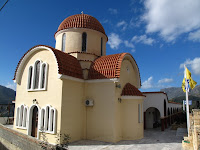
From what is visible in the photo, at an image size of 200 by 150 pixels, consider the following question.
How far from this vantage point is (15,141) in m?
10.3

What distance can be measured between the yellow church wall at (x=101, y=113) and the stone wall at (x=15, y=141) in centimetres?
393

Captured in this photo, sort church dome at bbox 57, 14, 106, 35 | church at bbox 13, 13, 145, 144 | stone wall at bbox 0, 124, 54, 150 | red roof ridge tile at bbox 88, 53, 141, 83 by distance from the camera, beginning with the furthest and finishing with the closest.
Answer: church dome at bbox 57, 14, 106, 35
red roof ridge tile at bbox 88, 53, 141, 83
church at bbox 13, 13, 145, 144
stone wall at bbox 0, 124, 54, 150

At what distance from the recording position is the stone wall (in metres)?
8.41

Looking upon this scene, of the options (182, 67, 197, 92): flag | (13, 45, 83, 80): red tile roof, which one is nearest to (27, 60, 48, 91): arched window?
(13, 45, 83, 80): red tile roof

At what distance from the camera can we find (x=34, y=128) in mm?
11328

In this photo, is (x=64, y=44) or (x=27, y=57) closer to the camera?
(x=27, y=57)

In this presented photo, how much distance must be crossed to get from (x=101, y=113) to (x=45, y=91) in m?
3.99

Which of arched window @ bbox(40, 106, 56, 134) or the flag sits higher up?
the flag

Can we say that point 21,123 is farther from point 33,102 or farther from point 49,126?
point 49,126

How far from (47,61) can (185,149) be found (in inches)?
374

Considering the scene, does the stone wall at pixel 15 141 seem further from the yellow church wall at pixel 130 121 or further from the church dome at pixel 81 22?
the church dome at pixel 81 22

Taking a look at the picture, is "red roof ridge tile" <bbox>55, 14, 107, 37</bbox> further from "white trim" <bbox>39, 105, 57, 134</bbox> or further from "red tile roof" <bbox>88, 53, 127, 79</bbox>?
"white trim" <bbox>39, 105, 57, 134</bbox>

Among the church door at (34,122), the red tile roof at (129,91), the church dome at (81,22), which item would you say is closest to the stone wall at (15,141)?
the church door at (34,122)

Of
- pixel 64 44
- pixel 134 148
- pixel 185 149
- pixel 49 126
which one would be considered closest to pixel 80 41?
pixel 64 44
